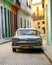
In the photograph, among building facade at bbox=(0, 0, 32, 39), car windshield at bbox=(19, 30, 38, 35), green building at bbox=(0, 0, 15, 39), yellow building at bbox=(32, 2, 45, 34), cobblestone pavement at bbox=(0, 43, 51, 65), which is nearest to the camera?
cobblestone pavement at bbox=(0, 43, 51, 65)

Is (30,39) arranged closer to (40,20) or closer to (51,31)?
(51,31)

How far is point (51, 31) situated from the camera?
2072 centimetres

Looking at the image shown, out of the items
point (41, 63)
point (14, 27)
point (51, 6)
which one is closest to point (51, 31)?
point (51, 6)

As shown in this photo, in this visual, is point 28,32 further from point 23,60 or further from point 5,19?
point 5,19

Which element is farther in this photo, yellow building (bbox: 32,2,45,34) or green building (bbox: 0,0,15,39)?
yellow building (bbox: 32,2,45,34)

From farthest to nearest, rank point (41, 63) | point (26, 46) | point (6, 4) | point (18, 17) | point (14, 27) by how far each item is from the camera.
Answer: point (18, 17) < point (14, 27) < point (6, 4) < point (26, 46) < point (41, 63)

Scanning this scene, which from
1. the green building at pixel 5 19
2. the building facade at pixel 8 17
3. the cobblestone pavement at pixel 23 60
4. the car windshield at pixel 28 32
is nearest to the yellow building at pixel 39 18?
the building facade at pixel 8 17

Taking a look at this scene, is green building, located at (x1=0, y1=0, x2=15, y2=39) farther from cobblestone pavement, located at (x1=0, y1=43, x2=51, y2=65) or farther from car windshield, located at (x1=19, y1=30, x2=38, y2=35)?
cobblestone pavement, located at (x1=0, y1=43, x2=51, y2=65)

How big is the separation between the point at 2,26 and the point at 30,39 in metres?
16.1

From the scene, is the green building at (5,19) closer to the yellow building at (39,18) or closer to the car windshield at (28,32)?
the car windshield at (28,32)

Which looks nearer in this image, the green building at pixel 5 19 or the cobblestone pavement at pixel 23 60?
the cobblestone pavement at pixel 23 60

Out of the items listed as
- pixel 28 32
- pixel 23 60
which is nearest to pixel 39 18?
pixel 28 32

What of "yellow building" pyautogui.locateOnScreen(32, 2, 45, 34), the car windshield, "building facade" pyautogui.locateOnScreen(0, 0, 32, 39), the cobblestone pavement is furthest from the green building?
"yellow building" pyautogui.locateOnScreen(32, 2, 45, 34)

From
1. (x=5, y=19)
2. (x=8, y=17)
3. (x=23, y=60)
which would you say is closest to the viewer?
(x=23, y=60)
